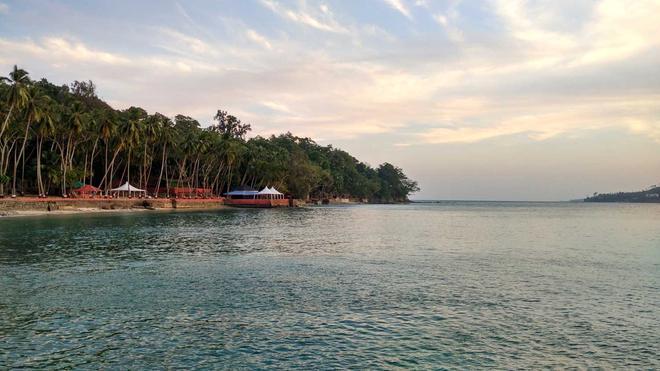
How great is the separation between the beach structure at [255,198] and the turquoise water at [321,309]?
86622 millimetres

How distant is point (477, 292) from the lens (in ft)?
66.2

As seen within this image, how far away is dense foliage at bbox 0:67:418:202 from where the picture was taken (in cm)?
7212

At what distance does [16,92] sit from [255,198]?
67418 mm

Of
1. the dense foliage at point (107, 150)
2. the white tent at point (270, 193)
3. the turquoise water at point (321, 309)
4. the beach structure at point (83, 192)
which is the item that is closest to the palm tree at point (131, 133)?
the dense foliage at point (107, 150)

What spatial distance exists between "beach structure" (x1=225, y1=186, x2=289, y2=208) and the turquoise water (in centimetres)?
8662

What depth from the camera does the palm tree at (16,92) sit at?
63281 mm

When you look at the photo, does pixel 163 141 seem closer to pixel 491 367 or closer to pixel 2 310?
pixel 2 310

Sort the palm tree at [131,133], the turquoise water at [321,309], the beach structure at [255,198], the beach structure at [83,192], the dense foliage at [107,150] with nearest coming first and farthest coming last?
the turquoise water at [321,309] < the dense foliage at [107,150] < the beach structure at [83,192] < the palm tree at [131,133] < the beach structure at [255,198]

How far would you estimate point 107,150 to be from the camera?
92188 mm

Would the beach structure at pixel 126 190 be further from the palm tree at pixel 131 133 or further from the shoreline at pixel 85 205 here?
the palm tree at pixel 131 133

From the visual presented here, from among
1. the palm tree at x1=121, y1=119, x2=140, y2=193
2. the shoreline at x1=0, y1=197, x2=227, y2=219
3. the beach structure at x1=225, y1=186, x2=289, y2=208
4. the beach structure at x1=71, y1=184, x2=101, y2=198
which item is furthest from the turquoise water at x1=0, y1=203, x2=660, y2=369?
the beach structure at x1=225, y1=186, x2=289, y2=208

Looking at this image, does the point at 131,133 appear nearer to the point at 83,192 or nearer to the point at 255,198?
the point at 83,192

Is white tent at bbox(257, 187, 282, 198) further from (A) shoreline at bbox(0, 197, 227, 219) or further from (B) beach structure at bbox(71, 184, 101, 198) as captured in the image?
(B) beach structure at bbox(71, 184, 101, 198)

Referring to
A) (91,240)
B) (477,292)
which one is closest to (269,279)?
(477,292)
